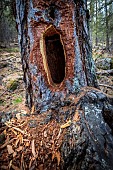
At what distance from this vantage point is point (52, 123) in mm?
2094

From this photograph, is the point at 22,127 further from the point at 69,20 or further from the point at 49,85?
the point at 69,20

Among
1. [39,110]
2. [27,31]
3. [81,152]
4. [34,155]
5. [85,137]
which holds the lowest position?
[34,155]

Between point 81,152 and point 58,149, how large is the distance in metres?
0.30

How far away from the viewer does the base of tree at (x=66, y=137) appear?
171 centimetres

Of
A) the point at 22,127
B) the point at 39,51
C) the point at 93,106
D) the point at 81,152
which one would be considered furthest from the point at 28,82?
the point at 81,152

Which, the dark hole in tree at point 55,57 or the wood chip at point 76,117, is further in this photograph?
the dark hole in tree at point 55,57

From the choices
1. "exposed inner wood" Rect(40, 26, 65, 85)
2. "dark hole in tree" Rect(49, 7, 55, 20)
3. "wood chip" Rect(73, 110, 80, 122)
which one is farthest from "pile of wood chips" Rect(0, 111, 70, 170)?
"dark hole in tree" Rect(49, 7, 55, 20)

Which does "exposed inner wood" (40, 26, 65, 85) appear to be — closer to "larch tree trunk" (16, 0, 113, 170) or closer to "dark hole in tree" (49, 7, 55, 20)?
"larch tree trunk" (16, 0, 113, 170)

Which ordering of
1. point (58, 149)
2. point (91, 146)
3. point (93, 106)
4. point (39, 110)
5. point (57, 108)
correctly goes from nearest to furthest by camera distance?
point (91, 146), point (58, 149), point (93, 106), point (57, 108), point (39, 110)

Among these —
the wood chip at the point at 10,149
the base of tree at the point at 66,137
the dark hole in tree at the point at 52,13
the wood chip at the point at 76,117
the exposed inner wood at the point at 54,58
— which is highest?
the dark hole in tree at the point at 52,13

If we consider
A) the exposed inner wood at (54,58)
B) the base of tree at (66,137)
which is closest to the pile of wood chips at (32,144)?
the base of tree at (66,137)

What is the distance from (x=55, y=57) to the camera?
2.36 m

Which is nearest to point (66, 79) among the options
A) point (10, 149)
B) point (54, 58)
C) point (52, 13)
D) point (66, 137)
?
point (54, 58)

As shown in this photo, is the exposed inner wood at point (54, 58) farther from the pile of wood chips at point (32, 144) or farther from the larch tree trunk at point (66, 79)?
the pile of wood chips at point (32, 144)
